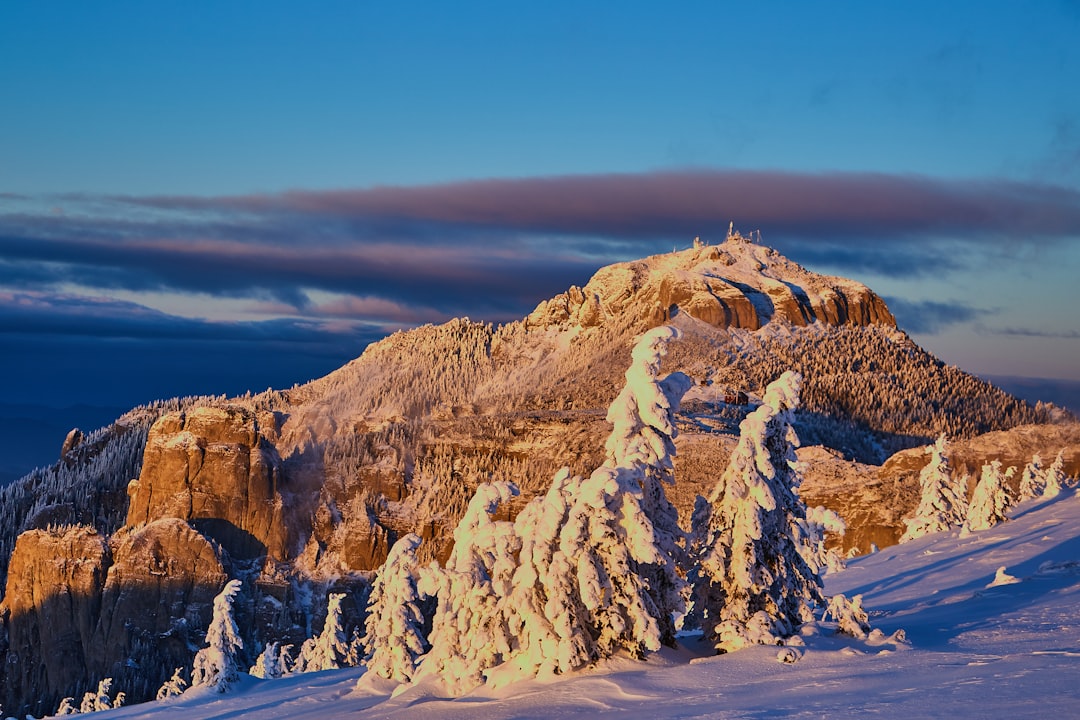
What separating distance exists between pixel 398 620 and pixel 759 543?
18.0 metres

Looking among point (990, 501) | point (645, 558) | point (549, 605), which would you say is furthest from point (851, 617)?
point (990, 501)

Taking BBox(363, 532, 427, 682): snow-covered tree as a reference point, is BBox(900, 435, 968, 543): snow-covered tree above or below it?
above

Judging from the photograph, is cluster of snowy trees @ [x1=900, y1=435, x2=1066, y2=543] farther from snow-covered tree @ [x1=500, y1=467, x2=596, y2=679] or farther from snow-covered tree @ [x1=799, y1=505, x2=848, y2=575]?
snow-covered tree @ [x1=500, y1=467, x2=596, y2=679]

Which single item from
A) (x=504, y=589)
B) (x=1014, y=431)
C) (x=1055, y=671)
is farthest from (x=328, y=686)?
(x=1014, y=431)

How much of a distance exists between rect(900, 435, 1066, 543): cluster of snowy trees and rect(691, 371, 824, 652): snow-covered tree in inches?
1291

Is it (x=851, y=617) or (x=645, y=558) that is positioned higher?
(x=645, y=558)

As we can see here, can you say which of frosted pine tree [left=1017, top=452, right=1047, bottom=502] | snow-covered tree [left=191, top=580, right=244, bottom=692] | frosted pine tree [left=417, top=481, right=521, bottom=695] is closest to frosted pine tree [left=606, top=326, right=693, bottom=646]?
frosted pine tree [left=417, top=481, right=521, bottom=695]

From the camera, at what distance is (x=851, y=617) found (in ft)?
120

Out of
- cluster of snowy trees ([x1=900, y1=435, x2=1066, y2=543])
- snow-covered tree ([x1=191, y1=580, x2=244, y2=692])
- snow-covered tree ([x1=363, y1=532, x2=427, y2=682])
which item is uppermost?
cluster of snowy trees ([x1=900, y1=435, x2=1066, y2=543])

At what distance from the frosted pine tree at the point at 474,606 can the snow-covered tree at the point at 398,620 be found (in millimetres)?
5709

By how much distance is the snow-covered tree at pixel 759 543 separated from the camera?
36906 millimetres

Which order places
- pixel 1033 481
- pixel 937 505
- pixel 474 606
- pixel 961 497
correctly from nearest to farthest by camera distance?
pixel 474 606, pixel 937 505, pixel 961 497, pixel 1033 481

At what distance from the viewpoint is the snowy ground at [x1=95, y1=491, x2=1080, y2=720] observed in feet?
Answer: 91.4

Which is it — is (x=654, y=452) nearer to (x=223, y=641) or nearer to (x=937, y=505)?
(x=223, y=641)
